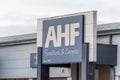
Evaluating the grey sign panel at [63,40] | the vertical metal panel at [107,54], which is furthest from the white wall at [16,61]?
the vertical metal panel at [107,54]

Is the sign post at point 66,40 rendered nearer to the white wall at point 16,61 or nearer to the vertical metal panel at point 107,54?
the vertical metal panel at point 107,54

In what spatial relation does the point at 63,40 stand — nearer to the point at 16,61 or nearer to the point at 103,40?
the point at 103,40

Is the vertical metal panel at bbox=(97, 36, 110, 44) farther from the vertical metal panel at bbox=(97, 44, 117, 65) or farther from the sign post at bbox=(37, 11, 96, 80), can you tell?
the sign post at bbox=(37, 11, 96, 80)

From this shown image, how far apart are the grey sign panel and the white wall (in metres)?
7.16

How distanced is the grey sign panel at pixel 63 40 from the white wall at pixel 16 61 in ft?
23.5

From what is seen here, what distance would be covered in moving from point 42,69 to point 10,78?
9709 millimetres

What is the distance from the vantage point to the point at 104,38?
28781mm

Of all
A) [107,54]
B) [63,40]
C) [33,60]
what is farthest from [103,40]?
[33,60]

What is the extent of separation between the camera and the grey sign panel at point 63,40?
25703mm

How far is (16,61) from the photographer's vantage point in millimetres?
36438

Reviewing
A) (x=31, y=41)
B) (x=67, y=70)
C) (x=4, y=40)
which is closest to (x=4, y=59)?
(x=4, y=40)

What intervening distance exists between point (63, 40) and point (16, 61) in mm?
10635

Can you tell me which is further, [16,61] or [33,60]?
[16,61]

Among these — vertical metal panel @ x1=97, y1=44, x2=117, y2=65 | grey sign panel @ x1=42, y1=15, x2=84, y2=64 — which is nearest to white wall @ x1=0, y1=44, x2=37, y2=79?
grey sign panel @ x1=42, y1=15, x2=84, y2=64
